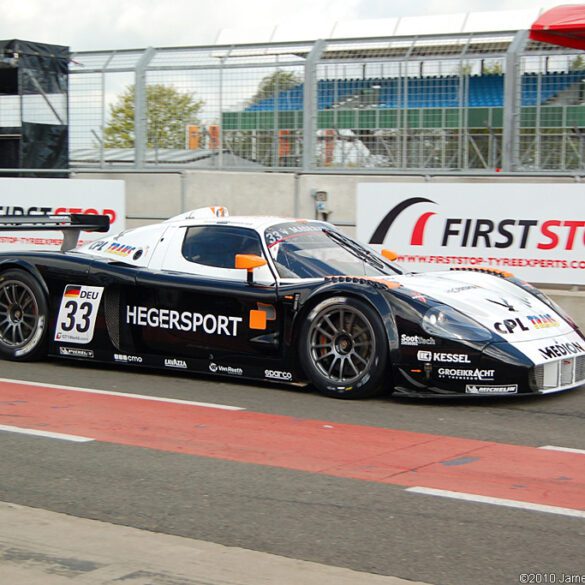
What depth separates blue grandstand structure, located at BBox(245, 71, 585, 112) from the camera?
14.0 metres

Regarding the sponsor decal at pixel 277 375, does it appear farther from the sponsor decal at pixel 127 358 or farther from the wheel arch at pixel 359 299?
the sponsor decal at pixel 127 358

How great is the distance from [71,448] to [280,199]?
9021 millimetres

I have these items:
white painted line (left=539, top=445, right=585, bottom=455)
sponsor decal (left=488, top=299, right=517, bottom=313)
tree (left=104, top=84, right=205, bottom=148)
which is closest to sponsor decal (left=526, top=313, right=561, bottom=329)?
sponsor decal (left=488, top=299, right=517, bottom=313)

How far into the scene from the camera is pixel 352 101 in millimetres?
14969

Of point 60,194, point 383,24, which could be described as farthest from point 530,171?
point 383,24

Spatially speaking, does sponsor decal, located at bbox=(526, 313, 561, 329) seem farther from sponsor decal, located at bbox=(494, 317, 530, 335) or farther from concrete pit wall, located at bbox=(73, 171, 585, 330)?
concrete pit wall, located at bbox=(73, 171, 585, 330)

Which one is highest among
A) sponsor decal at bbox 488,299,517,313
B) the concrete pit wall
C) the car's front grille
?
the concrete pit wall

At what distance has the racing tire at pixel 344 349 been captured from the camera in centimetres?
739

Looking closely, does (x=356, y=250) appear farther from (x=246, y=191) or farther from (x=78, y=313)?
(x=246, y=191)

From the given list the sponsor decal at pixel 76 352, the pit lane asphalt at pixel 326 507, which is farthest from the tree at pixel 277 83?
the pit lane asphalt at pixel 326 507

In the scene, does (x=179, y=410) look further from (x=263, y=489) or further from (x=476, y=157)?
(x=476, y=157)

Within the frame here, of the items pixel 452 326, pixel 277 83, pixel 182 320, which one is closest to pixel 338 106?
pixel 277 83

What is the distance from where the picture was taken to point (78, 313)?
29.0ft

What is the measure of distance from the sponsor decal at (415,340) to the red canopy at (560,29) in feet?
26.1
